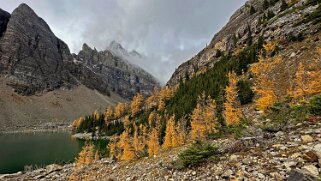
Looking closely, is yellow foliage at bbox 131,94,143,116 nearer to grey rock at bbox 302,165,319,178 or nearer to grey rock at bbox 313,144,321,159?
grey rock at bbox 313,144,321,159

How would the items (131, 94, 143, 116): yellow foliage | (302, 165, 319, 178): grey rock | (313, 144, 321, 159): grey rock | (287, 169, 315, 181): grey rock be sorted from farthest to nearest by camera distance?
1. (131, 94, 143, 116): yellow foliage
2. (313, 144, 321, 159): grey rock
3. (302, 165, 319, 178): grey rock
4. (287, 169, 315, 181): grey rock

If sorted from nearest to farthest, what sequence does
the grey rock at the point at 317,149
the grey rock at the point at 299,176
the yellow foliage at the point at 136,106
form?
the grey rock at the point at 299,176, the grey rock at the point at 317,149, the yellow foliage at the point at 136,106

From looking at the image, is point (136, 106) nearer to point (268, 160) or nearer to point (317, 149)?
point (268, 160)

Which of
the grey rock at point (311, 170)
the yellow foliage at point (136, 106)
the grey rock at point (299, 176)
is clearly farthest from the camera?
the yellow foliage at point (136, 106)

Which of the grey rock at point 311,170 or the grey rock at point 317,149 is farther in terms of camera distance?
the grey rock at point 317,149

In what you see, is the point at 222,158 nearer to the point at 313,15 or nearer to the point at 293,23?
the point at 313,15

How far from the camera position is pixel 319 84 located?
25.1m

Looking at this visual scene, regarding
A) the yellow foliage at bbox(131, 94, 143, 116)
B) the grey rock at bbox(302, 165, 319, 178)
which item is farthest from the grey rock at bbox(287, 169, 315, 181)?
the yellow foliage at bbox(131, 94, 143, 116)

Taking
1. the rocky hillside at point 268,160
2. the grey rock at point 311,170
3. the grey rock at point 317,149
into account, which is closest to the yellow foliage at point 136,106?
the rocky hillside at point 268,160

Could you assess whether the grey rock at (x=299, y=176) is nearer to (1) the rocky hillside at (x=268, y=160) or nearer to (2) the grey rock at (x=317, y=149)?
(1) the rocky hillside at (x=268, y=160)

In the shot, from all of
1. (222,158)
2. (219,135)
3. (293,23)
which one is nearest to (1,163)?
(219,135)

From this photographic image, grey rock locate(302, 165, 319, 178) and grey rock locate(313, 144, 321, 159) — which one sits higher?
grey rock locate(313, 144, 321, 159)

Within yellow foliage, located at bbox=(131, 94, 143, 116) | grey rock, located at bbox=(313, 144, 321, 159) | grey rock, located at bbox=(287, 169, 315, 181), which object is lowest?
grey rock, located at bbox=(287, 169, 315, 181)

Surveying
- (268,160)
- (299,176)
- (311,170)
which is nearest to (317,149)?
(311,170)
